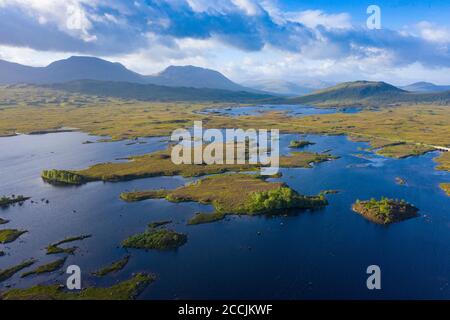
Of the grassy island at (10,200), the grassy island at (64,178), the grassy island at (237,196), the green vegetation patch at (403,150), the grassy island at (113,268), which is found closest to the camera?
the grassy island at (113,268)

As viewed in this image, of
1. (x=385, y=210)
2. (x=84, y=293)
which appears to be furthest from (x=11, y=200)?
(x=385, y=210)

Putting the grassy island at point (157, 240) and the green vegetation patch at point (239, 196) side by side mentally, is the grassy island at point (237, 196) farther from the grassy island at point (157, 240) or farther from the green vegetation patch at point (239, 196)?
the grassy island at point (157, 240)

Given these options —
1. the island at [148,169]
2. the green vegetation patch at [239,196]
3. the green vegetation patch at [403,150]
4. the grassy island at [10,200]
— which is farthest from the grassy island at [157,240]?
the green vegetation patch at [403,150]

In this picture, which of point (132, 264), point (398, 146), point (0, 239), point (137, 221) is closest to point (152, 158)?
point (137, 221)

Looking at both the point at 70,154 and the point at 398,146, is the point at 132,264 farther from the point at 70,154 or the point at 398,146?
the point at 398,146

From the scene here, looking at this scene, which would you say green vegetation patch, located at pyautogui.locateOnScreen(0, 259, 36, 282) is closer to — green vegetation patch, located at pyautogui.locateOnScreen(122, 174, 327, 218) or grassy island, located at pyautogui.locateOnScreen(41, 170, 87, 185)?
green vegetation patch, located at pyautogui.locateOnScreen(122, 174, 327, 218)

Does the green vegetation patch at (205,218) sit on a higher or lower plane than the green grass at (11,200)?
lower
